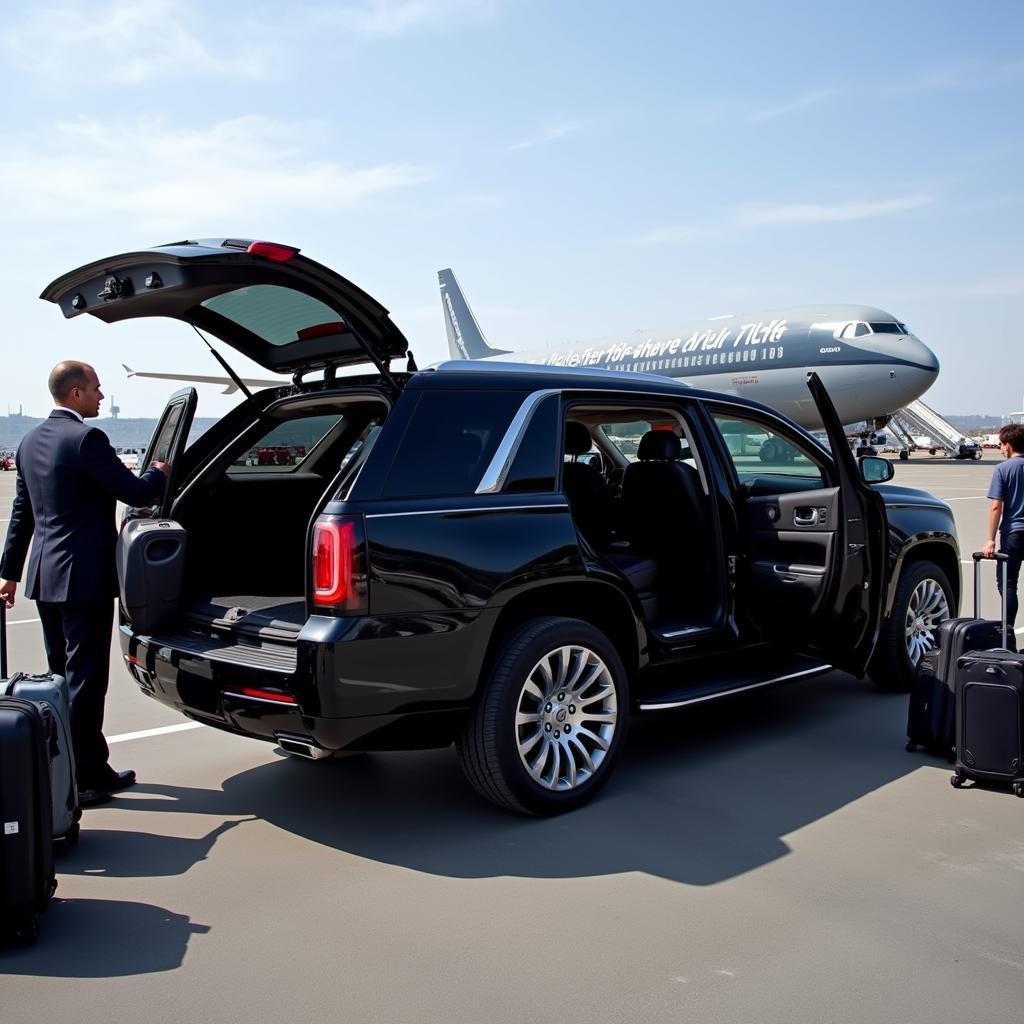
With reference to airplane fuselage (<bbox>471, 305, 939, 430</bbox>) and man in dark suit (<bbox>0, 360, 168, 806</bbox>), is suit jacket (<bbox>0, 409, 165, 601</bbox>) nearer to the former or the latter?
man in dark suit (<bbox>0, 360, 168, 806</bbox>)

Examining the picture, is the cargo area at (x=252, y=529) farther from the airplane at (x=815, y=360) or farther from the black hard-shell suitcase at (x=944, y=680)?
the airplane at (x=815, y=360)

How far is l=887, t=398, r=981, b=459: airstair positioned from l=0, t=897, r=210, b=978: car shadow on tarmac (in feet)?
171

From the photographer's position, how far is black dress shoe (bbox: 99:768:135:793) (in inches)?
178

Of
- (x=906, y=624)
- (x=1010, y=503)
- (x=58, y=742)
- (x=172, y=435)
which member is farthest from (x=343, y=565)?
(x=1010, y=503)

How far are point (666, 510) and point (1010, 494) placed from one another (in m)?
3.07

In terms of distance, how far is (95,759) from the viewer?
4.46 metres

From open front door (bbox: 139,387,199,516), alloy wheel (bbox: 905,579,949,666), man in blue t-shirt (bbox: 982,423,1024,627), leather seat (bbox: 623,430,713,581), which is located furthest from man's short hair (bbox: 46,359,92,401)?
man in blue t-shirt (bbox: 982,423,1024,627)

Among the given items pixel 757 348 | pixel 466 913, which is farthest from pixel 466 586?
pixel 757 348

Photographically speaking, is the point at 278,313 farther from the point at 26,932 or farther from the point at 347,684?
the point at 26,932

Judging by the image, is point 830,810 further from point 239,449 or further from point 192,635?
point 239,449

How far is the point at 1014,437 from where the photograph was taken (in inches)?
281

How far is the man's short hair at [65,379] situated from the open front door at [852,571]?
3.34 meters

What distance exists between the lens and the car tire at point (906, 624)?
5.93 m

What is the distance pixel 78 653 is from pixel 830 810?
318 cm
